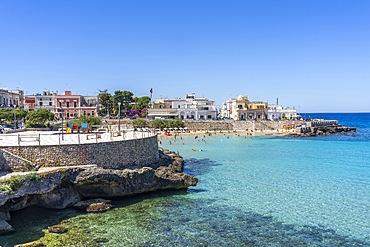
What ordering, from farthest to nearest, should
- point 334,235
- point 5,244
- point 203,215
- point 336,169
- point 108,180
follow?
point 336,169, point 108,180, point 203,215, point 334,235, point 5,244

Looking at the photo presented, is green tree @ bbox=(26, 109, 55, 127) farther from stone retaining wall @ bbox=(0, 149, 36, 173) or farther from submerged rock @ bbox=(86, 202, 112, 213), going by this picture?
submerged rock @ bbox=(86, 202, 112, 213)

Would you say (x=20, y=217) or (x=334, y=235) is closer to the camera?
(x=334, y=235)

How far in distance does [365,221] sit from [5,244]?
55.0 ft

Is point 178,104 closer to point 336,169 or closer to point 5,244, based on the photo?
point 336,169

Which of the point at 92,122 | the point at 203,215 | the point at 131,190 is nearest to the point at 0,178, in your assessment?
the point at 131,190

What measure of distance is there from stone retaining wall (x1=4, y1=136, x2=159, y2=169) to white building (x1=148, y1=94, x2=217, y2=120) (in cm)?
6779

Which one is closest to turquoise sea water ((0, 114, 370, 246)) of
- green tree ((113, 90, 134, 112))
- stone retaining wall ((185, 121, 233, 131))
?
stone retaining wall ((185, 121, 233, 131))

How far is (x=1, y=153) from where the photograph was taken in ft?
64.5

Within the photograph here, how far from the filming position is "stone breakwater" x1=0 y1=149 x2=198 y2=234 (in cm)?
1706

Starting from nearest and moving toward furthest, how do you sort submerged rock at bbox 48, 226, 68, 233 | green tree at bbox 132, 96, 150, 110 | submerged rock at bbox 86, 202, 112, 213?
submerged rock at bbox 48, 226, 68, 233 → submerged rock at bbox 86, 202, 112, 213 → green tree at bbox 132, 96, 150, 110

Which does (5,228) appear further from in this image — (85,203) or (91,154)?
(91,154)

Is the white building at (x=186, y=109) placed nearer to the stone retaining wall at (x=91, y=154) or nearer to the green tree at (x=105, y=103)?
the green tree at (x=105, y=103)

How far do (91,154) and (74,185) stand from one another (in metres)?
2.36

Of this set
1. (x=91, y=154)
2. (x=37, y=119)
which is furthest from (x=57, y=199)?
(x=37, y=119)
